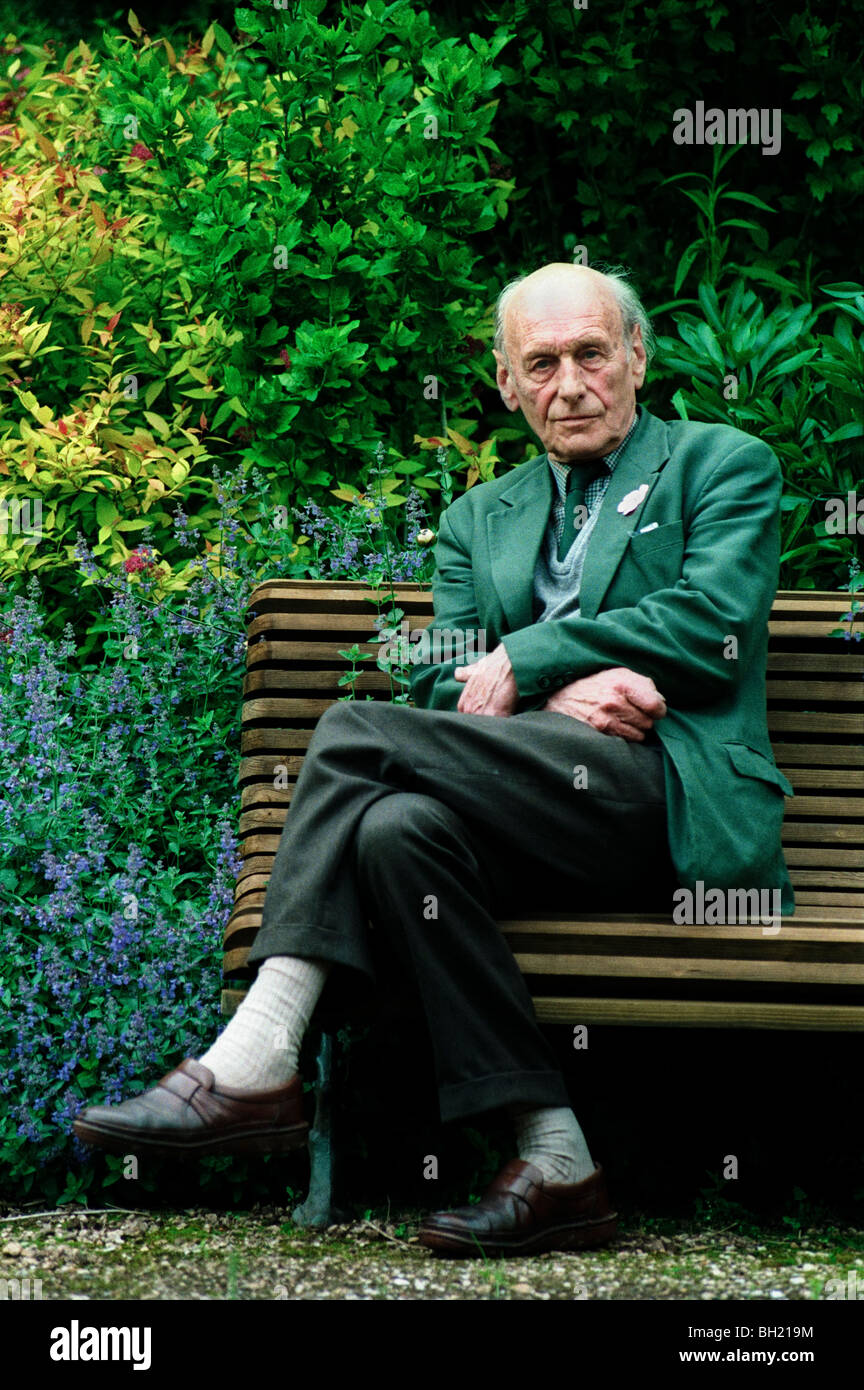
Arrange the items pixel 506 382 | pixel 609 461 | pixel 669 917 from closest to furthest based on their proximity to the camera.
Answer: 1. pixel 669 917
2. pixel 609 461
3. pixel 506 382

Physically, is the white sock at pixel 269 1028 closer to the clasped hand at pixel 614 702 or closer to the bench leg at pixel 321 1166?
the bench leg at pixel 321 1166

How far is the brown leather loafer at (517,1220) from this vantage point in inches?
112

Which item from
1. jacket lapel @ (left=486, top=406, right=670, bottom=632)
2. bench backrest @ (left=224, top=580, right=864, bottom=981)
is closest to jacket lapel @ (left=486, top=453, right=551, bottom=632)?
jacket lapel @ (left=486, top=406, right=670, bottom=632)

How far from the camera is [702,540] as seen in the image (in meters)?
3.44

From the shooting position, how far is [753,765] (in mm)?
3266

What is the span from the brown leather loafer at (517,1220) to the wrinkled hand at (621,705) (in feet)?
2.74

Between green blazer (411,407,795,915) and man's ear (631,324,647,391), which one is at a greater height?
man's ear (631,324,647,391)

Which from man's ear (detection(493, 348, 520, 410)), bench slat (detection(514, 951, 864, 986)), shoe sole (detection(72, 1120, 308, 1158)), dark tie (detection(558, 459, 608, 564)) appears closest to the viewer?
shoe sole (detection(72, 1120, 308, 1158))

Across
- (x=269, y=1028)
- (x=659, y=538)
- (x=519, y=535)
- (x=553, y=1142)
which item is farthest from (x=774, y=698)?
(x=269, y=1028)

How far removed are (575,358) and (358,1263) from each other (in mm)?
1872

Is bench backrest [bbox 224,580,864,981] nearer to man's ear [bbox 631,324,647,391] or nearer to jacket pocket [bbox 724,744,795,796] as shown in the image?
jacket pocket [bbox 724,744,795,796]

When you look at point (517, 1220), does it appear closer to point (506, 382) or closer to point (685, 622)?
point (685, 622)

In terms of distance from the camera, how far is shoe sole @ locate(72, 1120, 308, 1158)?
2.71 meters

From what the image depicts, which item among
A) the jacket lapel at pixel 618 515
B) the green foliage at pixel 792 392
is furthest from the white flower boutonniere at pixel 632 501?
the green foliage at pixel 792 392
